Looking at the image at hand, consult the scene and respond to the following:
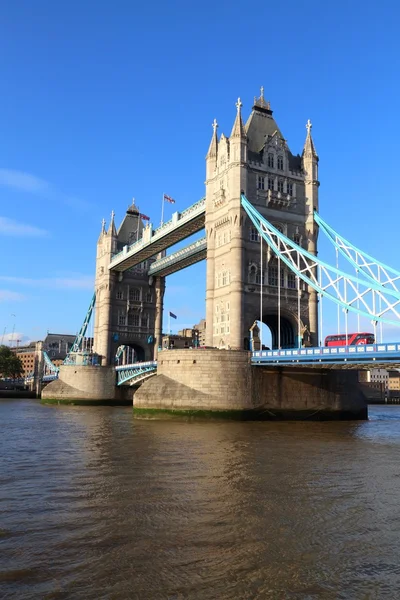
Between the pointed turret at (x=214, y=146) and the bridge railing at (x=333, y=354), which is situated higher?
the pointed turret at (x=214, y=146)

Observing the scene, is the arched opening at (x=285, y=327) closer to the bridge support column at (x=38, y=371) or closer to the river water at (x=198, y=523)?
the river water at (x=198, y=523)

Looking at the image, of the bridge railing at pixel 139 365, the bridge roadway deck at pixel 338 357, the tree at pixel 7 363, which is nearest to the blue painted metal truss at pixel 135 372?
the bridge railing at pixel 139 365

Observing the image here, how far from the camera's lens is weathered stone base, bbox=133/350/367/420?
122 feet

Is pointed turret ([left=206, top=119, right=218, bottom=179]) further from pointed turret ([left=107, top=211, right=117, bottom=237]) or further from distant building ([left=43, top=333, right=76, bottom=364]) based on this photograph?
distant building ([left=43, top=333, right=76, bottom=364])

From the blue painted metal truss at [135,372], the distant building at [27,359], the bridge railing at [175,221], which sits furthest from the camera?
the distant building at [27,359]

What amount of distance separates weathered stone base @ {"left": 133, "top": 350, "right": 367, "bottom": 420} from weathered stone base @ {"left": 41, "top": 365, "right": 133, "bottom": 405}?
26.4 meters

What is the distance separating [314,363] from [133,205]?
5310cm

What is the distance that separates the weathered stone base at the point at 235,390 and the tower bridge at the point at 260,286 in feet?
0.24

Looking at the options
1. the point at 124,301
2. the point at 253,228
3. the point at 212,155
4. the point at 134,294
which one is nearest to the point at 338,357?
the point at 253,228

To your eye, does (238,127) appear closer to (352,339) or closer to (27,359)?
(352,339)

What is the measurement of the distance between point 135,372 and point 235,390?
24164 mm

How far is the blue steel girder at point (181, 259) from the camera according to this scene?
59.0m

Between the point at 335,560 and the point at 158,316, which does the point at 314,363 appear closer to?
the point at 335,560

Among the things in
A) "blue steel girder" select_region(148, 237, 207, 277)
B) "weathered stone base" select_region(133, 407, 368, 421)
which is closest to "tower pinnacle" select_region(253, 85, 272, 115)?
"blue steel girder" select_region(148, 237, 207, 277)
